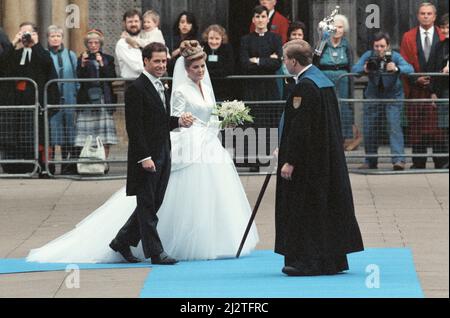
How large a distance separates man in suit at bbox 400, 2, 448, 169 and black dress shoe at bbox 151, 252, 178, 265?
283 inches

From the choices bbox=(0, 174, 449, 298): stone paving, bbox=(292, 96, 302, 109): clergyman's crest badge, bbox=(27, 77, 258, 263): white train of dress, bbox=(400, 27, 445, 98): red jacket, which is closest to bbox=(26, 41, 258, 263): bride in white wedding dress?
bbox=(27, 77, 258, 263): white train of dress

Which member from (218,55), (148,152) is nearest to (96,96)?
(218,55)

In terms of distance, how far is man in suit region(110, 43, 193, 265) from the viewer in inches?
497

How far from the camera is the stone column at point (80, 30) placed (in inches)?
900

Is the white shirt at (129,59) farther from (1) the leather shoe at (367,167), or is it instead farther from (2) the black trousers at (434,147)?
(2) the black trousers at (434,147)

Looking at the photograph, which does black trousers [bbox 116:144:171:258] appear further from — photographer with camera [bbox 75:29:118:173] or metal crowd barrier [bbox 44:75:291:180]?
photographer with camera [bbox 75:29:118:173]

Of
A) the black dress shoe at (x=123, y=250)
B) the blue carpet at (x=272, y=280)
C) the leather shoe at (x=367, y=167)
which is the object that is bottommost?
the blue carpet at (x=272, y=280)

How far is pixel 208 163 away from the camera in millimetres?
13398

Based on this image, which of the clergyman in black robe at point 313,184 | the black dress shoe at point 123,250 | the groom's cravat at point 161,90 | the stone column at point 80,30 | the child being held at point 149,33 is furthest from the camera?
→ the stone column at point 80,30

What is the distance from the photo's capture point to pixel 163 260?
12.7 m

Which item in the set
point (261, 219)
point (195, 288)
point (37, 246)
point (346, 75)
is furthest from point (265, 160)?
point (195, 288)

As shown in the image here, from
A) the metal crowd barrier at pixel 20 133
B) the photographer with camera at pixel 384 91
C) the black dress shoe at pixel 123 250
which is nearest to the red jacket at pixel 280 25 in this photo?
the photographer with camera at pixel 384 91

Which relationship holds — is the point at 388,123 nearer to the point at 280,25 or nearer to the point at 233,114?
the point at 280,25

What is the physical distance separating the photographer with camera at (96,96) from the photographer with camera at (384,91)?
125 inches
